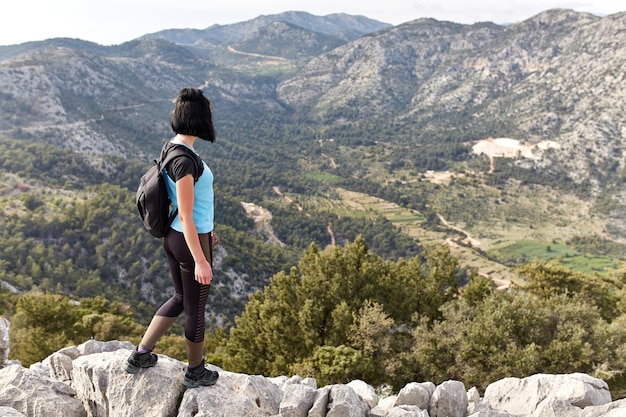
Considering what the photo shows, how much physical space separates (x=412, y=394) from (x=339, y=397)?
2304 millimetres

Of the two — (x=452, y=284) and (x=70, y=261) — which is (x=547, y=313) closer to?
(x=452, y=284)

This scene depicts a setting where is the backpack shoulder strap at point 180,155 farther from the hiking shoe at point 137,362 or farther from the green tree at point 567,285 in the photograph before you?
the green tree at point 567,285

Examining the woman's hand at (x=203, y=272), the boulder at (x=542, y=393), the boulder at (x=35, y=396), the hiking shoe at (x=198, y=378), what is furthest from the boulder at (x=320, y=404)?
the boulder at (x=542, y=393)

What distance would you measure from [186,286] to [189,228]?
1231 mm

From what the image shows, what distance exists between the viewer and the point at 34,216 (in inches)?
2660

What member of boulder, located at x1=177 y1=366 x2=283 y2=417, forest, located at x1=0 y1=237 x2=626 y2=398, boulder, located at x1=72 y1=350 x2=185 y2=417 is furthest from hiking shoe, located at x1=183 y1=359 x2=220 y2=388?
forest, located at x1=0 y1=237 x2=626 y2=398

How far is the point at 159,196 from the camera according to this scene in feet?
19.5

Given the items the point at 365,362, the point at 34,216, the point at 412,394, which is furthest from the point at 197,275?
the point at 34,216

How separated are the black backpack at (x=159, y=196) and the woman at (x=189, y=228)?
0.06 m

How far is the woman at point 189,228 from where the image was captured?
18.6ft

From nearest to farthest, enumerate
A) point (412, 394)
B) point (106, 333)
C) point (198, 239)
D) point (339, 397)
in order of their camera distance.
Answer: point (198, 239) < point (339, 397) < point (412, 394) < point (106, 333)

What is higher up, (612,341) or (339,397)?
(339,397)

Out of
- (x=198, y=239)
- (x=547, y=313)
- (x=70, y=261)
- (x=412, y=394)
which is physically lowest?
(x=70, y=261)

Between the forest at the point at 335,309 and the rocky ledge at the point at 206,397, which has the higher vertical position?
the rocky ledge at the point at 206,397
